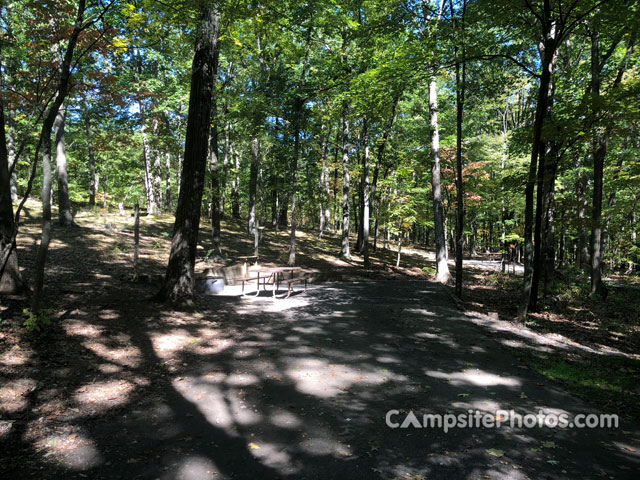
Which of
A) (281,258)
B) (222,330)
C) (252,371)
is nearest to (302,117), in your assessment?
(281,258)

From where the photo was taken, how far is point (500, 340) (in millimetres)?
6922

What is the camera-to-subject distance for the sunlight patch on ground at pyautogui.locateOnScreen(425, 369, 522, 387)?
470 centimetres

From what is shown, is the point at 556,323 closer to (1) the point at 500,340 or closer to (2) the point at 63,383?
(1) the point at 500,340

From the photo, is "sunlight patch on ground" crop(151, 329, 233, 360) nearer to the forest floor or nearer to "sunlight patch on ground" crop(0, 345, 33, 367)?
the forest floor

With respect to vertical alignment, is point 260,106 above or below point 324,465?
above

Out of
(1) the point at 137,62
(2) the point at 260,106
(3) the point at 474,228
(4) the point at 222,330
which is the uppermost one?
(1) the point at 137,62

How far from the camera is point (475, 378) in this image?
192 inches

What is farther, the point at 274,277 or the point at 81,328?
the point at 274,277

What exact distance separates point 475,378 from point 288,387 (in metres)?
2.66

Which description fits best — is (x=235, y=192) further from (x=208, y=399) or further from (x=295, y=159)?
(x=208, y=399)

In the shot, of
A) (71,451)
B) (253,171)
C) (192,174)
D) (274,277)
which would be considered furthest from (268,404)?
(253,171)

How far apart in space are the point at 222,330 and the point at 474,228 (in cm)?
3621

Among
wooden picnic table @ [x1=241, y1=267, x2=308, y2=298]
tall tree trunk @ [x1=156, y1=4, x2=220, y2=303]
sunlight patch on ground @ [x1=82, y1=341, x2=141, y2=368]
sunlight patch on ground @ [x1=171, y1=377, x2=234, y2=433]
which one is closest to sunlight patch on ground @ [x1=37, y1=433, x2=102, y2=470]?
sunlight patch on ground @ [x1=171, y1=377, x2=234, y2=433]

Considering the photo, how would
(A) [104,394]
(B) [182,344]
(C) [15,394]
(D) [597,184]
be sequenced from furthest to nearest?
(D) [597,184] < (B) [182,344] < (A) [104,394] < (C) [15,394]
